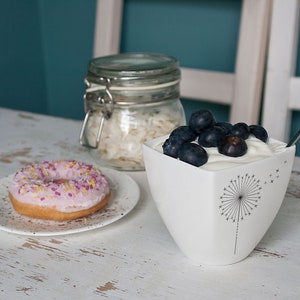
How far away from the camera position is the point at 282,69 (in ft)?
3.72

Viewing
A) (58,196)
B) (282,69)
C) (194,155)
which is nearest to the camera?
(194,155)

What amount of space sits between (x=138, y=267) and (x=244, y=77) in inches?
28.5

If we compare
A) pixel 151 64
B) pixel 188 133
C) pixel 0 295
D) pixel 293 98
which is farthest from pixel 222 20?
pixel 0 295

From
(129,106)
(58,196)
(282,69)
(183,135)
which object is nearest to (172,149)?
(183,135)

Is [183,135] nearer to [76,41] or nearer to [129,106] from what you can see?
[129,106]

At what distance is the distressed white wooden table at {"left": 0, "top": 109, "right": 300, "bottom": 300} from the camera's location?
509 millimetres

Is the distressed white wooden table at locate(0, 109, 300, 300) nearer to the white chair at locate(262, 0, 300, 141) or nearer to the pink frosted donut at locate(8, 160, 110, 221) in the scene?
the pink frosted donut at locate(8, 160, 110, 221)

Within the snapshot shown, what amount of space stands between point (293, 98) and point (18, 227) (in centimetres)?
71

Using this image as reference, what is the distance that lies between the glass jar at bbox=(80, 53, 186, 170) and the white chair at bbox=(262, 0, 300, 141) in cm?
39

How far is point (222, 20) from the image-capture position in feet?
4.53

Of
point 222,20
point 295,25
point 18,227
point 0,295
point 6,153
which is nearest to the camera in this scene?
point 0,295

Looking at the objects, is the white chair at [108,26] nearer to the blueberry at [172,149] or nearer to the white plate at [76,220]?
the white plate at [76,220]

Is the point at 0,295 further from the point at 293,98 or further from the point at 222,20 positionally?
the point at 222,20

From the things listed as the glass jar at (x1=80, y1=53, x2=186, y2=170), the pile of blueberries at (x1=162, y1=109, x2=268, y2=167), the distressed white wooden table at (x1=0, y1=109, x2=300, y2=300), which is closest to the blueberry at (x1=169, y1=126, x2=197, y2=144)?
the pile of blueberries at (x1=162, y1=109, x2=268, y2=167)
